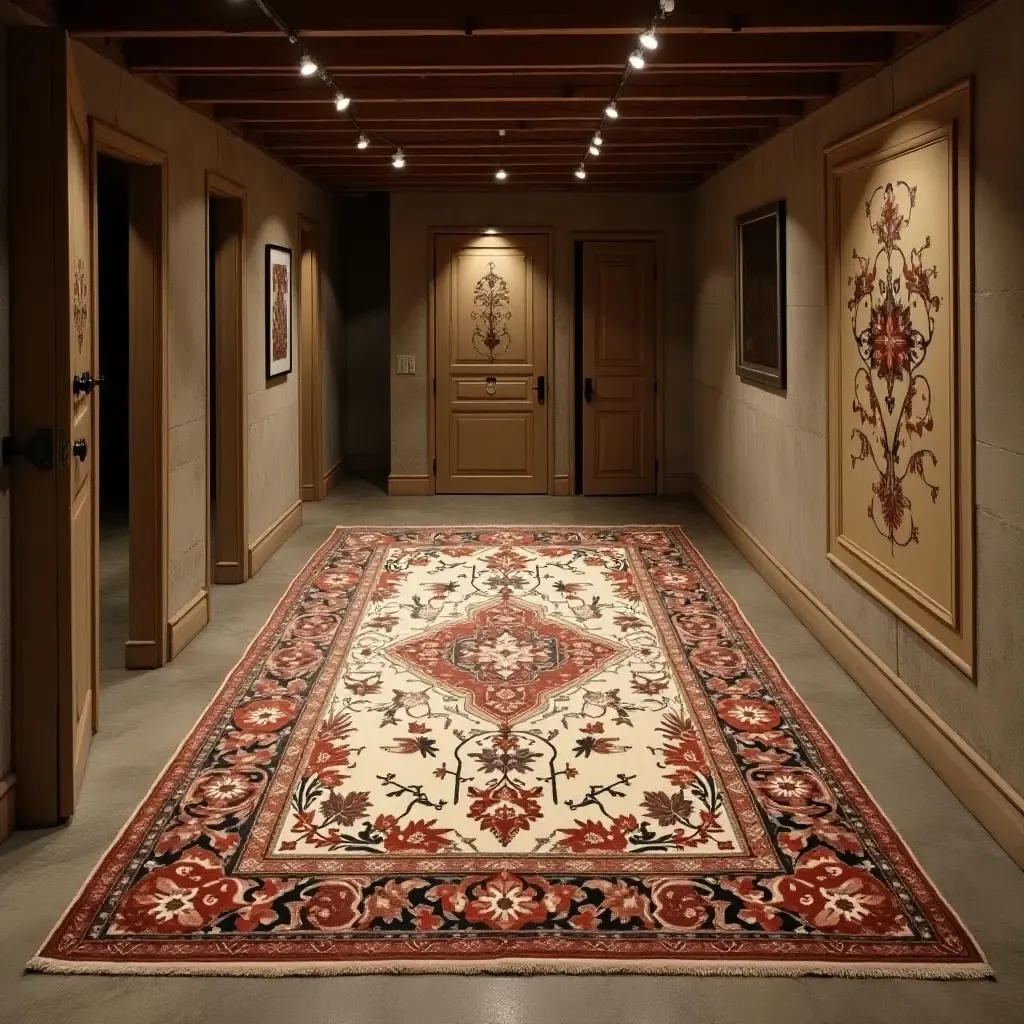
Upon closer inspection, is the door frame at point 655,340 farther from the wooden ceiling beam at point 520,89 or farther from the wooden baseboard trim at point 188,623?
the wooden baseboard trim at point 188,623

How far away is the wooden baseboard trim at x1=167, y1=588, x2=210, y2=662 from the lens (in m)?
5.03

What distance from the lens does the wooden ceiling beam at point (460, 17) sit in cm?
371

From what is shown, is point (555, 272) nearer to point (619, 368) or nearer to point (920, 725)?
point (619, 368)

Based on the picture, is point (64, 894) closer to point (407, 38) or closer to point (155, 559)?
point (155, 559)

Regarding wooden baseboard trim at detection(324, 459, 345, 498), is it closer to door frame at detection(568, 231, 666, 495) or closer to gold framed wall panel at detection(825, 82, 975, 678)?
door frame at detection(568, 231, 666, 495)

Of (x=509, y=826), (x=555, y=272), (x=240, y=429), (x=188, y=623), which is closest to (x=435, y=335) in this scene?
(x=555, y=272)

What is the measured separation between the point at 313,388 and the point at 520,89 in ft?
15.1

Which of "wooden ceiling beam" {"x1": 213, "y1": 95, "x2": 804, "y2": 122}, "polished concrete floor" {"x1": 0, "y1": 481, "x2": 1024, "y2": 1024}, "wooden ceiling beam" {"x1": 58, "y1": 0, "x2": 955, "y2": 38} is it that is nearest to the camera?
"polished concrete floor" {"x1": 0, "y1": 481, "x2": 1024, "y2": 1024}

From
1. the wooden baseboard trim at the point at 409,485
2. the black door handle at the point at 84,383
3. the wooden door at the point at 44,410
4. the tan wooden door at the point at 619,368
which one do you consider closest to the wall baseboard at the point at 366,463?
the wooden baseboard trim at the point at 409,485

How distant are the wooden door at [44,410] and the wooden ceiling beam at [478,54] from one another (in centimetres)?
103

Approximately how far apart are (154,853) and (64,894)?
0.28 metres

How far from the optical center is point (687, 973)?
256 centimetres

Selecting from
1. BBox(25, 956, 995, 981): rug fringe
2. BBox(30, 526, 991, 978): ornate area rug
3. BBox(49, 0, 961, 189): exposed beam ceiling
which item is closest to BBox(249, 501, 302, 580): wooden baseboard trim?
BBox(30, 526, 991, 978): ornate area rug

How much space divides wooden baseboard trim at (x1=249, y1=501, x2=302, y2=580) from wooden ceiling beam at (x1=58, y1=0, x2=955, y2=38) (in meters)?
3.43
